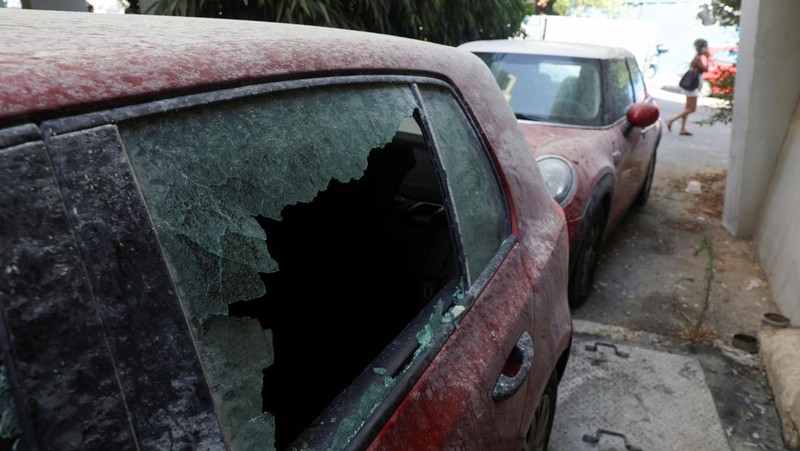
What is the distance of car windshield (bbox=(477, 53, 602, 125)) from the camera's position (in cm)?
442

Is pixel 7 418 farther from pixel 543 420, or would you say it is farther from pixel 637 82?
pixel 637 82

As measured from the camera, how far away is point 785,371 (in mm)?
3039

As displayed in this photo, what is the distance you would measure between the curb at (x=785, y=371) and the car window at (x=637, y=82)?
2.56 m

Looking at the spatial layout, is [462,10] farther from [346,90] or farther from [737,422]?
[346,90]

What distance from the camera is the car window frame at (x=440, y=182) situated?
2.48ft

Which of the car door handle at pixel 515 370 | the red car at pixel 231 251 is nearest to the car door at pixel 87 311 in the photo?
the red car at pixel 231 251

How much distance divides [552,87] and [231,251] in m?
4.12

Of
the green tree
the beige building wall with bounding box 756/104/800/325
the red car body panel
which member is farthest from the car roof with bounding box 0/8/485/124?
the green tree

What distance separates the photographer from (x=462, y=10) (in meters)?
6.47

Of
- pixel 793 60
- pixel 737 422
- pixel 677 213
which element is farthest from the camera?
pixel 677 213

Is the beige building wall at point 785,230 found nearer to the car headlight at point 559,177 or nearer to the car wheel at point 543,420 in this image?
the car headlight at point 559,177

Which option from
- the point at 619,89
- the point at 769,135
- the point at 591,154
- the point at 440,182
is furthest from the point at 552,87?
the point at 440,182

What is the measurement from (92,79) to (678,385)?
129 inches

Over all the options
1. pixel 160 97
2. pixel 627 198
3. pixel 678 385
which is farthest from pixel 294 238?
pixel 627 198
